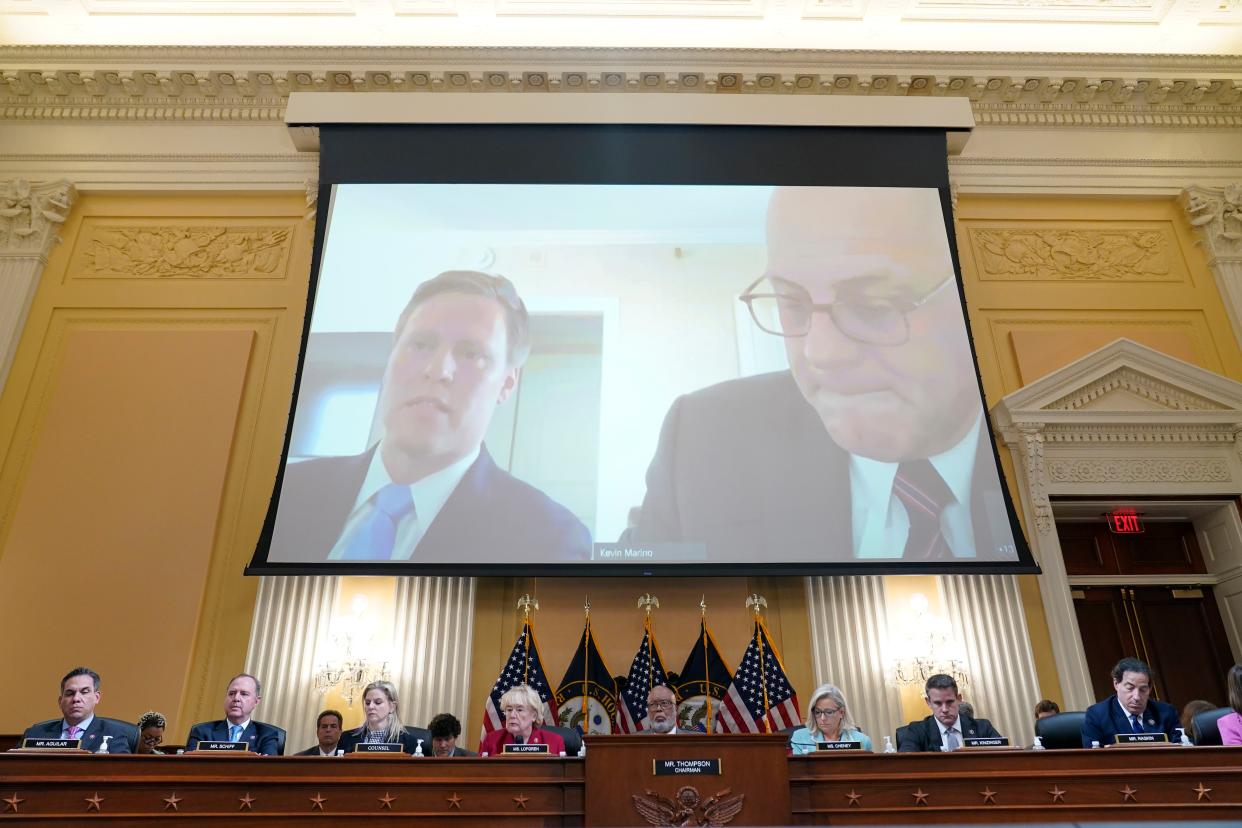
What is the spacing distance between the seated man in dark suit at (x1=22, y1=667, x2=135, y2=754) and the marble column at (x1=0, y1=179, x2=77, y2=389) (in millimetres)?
3902

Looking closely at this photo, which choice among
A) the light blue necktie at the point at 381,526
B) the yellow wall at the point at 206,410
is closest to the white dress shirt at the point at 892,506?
the yellow wall at the point at 206,410

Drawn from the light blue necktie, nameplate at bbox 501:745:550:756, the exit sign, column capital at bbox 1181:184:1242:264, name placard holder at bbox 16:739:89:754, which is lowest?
nameplate at bbox 501:745:550:756

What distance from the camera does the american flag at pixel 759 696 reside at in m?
5.34

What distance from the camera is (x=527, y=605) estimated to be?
5871 mm

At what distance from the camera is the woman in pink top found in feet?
12.1

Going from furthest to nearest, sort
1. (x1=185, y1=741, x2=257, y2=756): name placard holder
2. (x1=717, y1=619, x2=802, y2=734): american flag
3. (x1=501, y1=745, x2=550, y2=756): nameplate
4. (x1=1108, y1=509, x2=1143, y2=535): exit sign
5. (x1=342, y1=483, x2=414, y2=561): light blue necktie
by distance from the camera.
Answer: (x1=1108, y1=509, x2=1143, y2=535): exit sign, (x1=342, y1=483, x2=414, y2=561): light blue necktie, (x1=717, y1=619, x2=802, y2=734): american flag, (x1=501, y1=745, x2=550, y2=756): nameplate, (x1=185, y1=741, x2=257, y2=756): name placard holder

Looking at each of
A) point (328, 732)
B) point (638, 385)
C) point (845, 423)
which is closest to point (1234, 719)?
point (845, 423)

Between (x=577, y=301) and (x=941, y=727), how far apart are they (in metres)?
3.92

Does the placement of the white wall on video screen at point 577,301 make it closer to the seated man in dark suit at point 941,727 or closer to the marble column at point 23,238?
the seated man in dark suit at point 941,727

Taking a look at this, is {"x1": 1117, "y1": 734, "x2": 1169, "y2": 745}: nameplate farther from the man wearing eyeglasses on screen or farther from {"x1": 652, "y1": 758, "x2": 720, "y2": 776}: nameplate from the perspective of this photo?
the man wearing eyeglasses on screen

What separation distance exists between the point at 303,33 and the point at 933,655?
7603mm

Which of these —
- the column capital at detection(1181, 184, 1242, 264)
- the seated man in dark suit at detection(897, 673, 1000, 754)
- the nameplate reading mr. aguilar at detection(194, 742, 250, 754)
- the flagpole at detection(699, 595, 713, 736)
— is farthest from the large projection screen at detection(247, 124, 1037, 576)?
the column capital at detection(1181, 184, 1242, 264)

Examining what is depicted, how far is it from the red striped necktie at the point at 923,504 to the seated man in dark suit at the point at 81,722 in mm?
4715

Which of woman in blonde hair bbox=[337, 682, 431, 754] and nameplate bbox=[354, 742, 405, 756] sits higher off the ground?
woman in blonde hair bbox=[337, 682, 431, 754]
